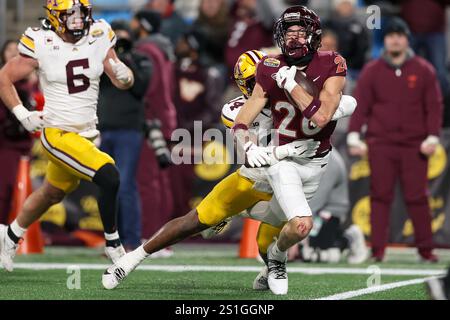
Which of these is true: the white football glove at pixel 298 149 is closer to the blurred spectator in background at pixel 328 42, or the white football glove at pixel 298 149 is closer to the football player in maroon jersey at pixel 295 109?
the football player in maroon jersey at pixel 295 109

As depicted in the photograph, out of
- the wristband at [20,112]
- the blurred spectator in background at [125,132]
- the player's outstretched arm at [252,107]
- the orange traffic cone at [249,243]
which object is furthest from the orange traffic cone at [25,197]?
the player's outstretched arm at [252,107]

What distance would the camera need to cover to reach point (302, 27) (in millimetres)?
6547

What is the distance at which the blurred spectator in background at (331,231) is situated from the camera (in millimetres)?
9312

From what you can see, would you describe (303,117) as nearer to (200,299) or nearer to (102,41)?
(200,299)

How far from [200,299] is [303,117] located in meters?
1.17

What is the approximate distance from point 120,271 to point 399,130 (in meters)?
3.62

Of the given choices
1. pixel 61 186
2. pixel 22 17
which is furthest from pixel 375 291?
pixel 22 17

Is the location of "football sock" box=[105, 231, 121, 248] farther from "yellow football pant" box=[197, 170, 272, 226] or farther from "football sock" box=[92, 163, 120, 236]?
"yellow football pant" box=[197, 170, 272, 226]

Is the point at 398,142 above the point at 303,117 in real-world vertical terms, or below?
below

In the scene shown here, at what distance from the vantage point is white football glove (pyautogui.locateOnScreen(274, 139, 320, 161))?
6.51 m

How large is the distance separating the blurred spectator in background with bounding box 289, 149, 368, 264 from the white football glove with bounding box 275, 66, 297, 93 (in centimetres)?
291

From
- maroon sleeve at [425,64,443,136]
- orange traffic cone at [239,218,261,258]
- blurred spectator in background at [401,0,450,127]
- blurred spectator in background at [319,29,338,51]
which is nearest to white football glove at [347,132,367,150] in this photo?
maroon sleeve at [425,64,443,136]

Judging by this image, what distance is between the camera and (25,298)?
626 cm

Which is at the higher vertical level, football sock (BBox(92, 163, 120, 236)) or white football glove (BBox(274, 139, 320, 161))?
white football glove (BBox(274, 139, 320, 161))
